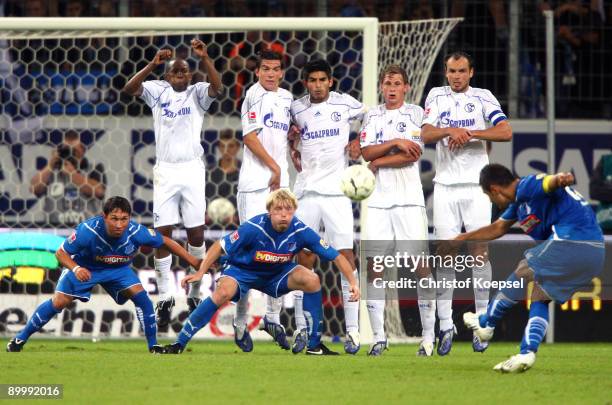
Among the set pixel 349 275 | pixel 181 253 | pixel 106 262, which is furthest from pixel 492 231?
pixel 106 262

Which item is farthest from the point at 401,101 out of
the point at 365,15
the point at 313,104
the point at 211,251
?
the point at 365,15

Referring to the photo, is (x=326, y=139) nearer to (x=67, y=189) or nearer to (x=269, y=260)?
(x=269, y=260)

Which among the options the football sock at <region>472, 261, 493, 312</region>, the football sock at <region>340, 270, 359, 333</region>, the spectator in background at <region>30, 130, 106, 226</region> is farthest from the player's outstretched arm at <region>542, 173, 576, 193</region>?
the spectator in background at <region>30, 130, 106, 226</region>

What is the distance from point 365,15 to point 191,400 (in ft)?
29.7

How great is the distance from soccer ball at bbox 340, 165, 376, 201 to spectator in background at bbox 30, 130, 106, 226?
389 cm

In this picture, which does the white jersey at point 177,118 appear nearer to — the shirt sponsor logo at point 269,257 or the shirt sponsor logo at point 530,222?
the shirt sponsor logo at point 269,257

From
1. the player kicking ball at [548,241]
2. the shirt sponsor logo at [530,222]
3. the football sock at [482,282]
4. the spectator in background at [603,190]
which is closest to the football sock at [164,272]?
the football sock at [482,282]

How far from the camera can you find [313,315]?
10.0 m

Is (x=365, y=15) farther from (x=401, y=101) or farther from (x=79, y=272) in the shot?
(x=79, y=272)

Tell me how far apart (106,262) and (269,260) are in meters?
1.29

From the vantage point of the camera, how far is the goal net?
12609 millimetres

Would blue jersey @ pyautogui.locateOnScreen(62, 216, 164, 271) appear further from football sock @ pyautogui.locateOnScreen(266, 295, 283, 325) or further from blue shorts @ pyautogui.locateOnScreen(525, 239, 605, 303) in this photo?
blue shorts @ pyautogui.locateOnScreen(525, 239, 605, 303)

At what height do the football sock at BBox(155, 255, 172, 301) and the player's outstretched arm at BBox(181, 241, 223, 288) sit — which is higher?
the player's outstretched arm at BBox(181, 241, 223, 288)

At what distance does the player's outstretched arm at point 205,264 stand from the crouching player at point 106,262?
1.39ft
